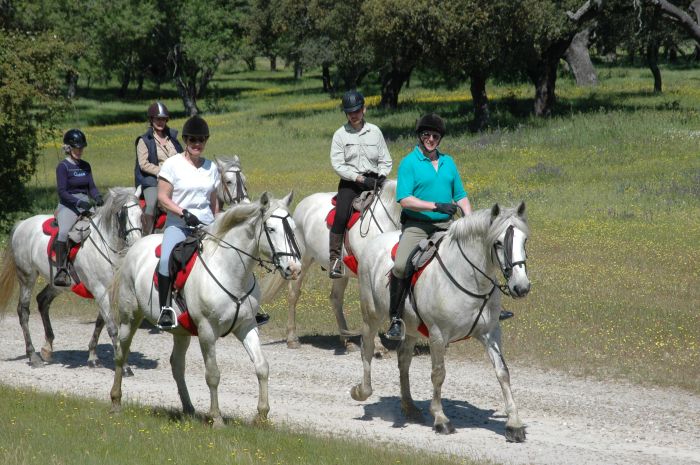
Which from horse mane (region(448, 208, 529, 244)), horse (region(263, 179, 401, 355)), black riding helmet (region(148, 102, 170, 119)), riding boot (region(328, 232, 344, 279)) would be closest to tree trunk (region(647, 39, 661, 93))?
horse (region(263, 179, 401, 355))

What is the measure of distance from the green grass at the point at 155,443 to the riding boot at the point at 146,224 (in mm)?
3989

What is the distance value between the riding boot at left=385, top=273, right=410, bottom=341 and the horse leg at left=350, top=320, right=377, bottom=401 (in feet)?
2.75

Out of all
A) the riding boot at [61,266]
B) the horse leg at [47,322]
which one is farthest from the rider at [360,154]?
the horse leg at [47,322]

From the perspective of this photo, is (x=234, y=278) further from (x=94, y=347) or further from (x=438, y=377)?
(x=94, y=347)

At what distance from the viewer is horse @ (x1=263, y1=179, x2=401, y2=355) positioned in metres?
14.2

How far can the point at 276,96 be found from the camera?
269ft

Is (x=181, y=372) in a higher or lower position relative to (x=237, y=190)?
lower

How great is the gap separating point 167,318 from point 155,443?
62.7 inches

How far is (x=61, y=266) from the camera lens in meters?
14.2

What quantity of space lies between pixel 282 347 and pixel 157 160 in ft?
11.5

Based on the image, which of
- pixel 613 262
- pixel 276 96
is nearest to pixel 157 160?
pixel 613 262

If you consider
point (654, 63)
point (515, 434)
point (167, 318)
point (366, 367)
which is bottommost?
point (515, 434)

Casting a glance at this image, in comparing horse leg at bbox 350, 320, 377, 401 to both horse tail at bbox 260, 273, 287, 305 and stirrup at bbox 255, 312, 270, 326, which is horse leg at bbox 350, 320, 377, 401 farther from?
horse tail at bbox 260, 273, 287, 305

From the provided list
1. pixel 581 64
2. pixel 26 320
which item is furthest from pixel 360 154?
pixel 581 64
